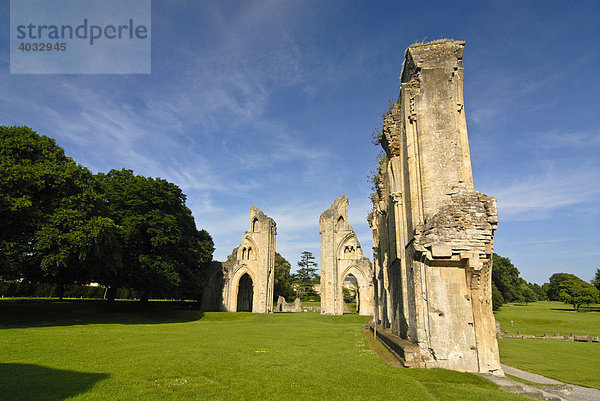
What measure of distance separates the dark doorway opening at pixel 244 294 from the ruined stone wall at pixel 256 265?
5.53 m

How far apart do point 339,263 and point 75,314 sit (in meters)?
27.8

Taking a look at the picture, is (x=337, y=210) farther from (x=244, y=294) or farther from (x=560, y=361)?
(x=560, y=361)

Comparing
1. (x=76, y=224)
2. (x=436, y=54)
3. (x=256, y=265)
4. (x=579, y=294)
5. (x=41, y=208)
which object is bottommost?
(x=579, y=294)

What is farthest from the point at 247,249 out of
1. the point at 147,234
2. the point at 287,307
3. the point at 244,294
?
the point at 147,234

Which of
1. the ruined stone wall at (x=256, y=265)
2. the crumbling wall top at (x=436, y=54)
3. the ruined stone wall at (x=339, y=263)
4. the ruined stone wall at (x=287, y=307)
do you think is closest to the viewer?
the crumbling wall top at (x=436, y=54)

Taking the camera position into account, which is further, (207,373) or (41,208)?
(41,208)

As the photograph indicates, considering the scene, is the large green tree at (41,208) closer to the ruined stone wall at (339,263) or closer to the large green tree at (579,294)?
the ruined stone wall at (339,263)

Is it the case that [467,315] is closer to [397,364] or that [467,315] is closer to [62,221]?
[397,364]

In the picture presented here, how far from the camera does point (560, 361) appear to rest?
1273 centimetres

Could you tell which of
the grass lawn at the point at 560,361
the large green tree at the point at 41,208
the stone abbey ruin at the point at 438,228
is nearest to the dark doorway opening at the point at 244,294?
the large green tree at the point at 41,208

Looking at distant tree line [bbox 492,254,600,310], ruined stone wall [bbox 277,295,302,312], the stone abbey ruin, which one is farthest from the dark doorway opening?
the stone abbey ruin

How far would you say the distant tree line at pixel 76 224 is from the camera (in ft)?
58.2

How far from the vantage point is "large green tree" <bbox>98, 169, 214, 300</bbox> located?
25906mm

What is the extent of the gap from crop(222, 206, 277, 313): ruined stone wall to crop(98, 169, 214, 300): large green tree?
40.1 feet
